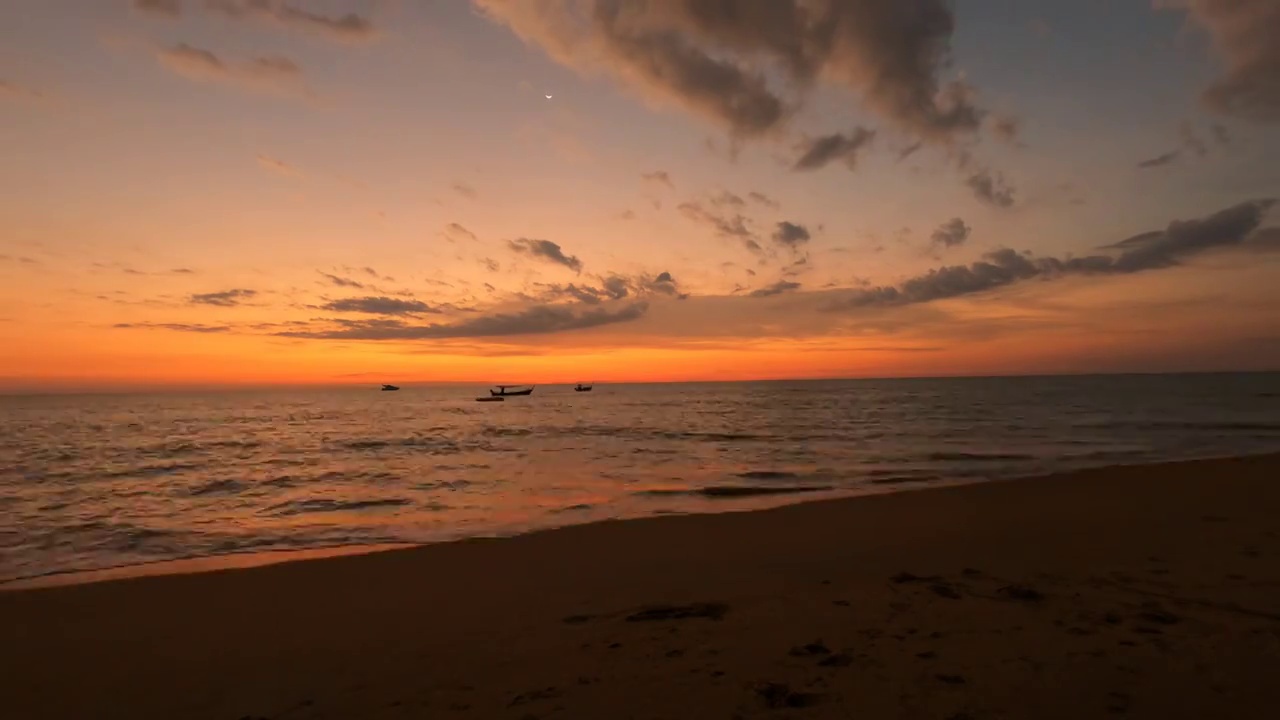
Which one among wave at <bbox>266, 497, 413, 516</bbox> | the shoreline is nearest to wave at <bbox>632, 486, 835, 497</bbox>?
the shoreline

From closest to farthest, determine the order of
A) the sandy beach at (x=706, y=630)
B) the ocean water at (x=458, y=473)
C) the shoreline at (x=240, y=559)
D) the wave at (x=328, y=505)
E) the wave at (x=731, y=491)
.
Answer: the sandy beach at (x=706, y=630)
the shoreline at (x=240, y=559)
the ocean water at (x=458, y=473)
the wave at (x=328, y=505)
the wave at (x=731, y=491)

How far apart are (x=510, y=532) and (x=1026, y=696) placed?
37.2 ft

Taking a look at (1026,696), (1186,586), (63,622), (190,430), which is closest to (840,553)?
(1186,586)

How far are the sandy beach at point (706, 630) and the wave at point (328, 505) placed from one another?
708 cm

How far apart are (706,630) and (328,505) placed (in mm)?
15696

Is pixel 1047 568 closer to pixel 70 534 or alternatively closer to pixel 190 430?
pixel 70 534

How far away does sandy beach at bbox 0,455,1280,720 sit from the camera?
194 inches

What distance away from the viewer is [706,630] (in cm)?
646

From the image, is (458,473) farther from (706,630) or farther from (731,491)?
(706,630)

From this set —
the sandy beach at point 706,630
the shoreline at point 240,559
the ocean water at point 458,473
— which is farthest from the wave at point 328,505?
the sandy beach at point 706,630

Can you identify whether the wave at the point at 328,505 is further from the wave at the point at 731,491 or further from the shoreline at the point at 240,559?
the wave at the point at 731,491

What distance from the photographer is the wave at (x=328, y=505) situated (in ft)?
59.1

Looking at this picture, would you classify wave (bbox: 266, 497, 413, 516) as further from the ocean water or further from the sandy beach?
the sandy beach

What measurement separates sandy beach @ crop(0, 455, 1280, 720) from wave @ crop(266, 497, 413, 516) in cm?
708
